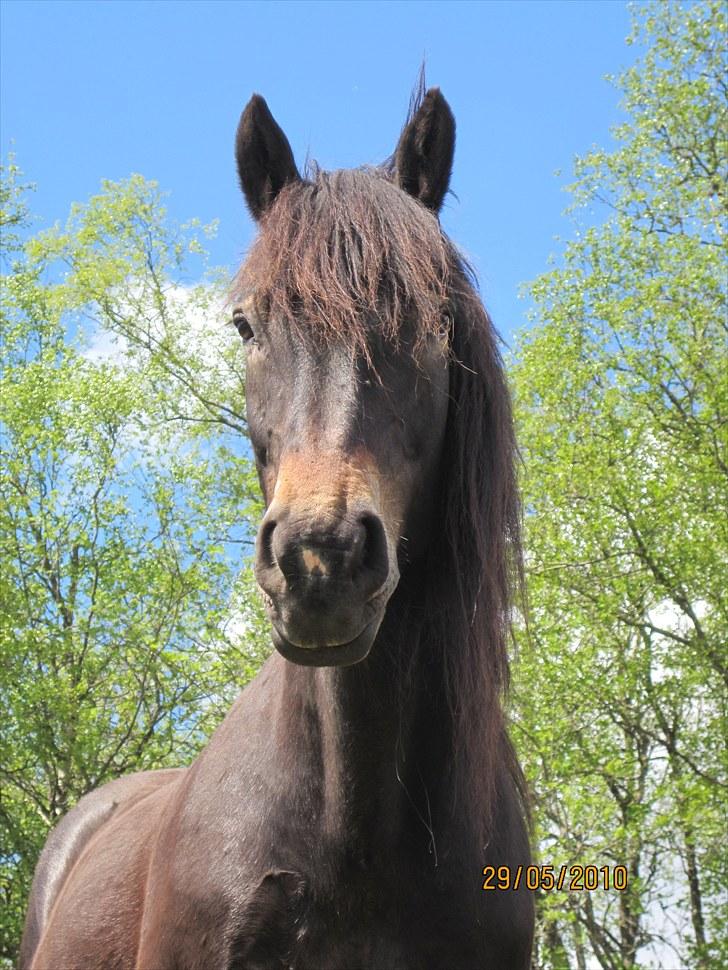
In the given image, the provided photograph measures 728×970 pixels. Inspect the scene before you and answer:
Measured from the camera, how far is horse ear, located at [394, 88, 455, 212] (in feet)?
11.2

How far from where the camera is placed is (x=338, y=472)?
2.45 meters

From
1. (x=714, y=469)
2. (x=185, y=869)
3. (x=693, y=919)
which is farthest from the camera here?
(x=693, y=919)

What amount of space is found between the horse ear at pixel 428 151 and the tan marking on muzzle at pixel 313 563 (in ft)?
5.40

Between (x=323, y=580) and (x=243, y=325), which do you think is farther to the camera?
(x=243, y=325)

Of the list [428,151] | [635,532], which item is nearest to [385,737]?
[428,151]

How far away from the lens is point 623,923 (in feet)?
60.2

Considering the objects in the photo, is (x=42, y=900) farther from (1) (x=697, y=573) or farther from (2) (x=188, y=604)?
(2) (x=188, y=604)

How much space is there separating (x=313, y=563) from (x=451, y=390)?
0.99 metres

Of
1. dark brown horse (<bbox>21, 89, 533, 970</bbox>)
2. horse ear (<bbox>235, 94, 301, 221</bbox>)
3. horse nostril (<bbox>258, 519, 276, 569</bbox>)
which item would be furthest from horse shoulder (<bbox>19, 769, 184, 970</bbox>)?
horse ear (<bbox>235, 94, 301, 221</bbox>)

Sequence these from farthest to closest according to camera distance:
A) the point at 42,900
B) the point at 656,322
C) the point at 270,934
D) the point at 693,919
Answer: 1. the point at 693,919
2. the point at 656,322
3. the point at 42,900
4. the point at 270,934

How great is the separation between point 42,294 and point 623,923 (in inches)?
704

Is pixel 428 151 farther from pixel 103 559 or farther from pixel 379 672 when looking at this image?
pixel 103 559

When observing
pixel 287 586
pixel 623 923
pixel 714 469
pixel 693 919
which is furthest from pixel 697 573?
pixel 287 586

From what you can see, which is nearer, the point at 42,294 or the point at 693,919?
the point at 693,919
